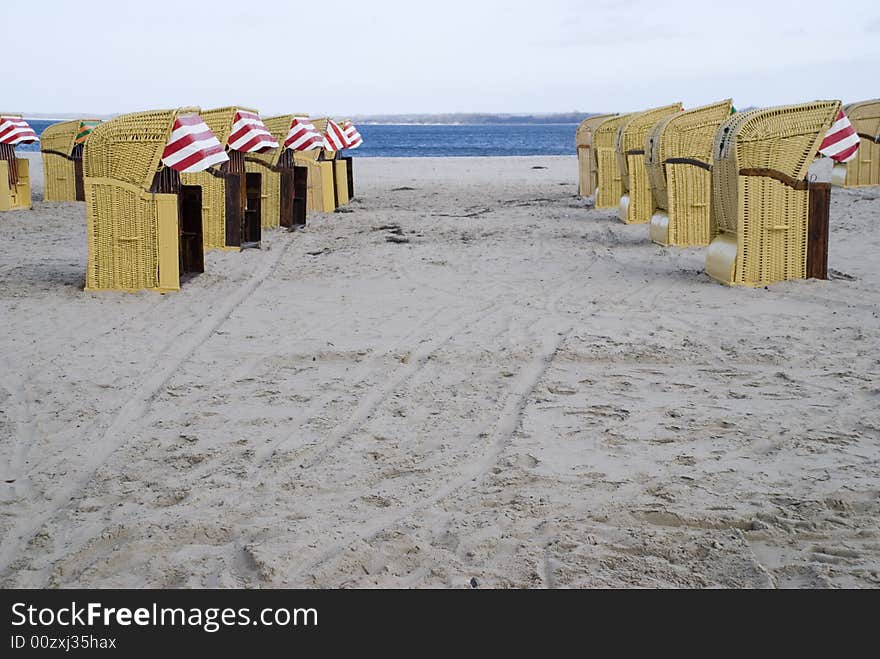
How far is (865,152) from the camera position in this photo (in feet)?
62.7

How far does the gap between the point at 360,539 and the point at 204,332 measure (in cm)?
416

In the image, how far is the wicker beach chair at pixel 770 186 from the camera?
906 cm

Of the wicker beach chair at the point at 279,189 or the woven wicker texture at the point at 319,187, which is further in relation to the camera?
the woven wicker texture at the point at 319,187

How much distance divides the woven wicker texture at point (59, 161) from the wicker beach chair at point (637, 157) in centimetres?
1035

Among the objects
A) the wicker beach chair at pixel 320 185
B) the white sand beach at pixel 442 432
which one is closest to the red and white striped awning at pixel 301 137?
the wicker beach chair at pixel 320 185

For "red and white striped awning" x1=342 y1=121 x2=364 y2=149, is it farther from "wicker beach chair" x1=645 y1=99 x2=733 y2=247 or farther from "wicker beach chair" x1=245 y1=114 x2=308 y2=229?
"wicker beach chair" x1=645 y1=99 x2=733 y2=247

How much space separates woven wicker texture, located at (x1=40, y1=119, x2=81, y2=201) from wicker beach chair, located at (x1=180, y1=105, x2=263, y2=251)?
736 cm

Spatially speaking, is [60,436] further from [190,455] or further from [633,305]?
[633,305]

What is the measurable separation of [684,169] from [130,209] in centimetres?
650

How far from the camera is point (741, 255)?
9195 mm

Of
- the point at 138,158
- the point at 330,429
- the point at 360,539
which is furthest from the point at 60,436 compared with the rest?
the point at 138,158

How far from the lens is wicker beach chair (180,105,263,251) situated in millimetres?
12172

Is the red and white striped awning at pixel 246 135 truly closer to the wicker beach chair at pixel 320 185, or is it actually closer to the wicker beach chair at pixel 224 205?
the wicker beach chair at pixel 224 205

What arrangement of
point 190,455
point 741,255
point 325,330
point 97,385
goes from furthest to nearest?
point 741,255, point 325,330, point 97,385, point 190,455
